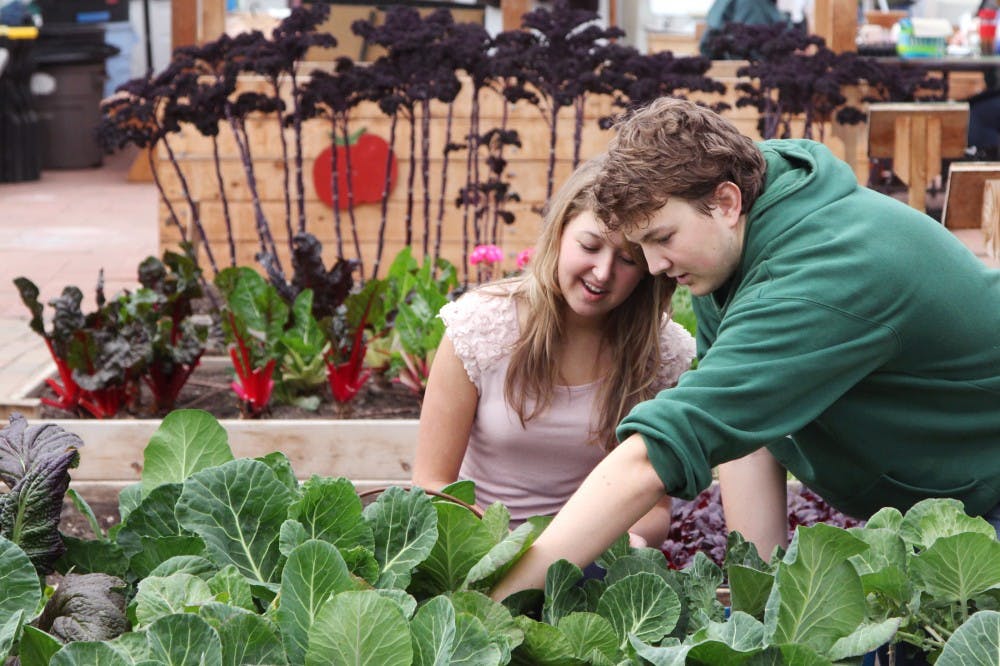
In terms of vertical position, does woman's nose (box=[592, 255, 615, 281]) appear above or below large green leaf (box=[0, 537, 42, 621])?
above

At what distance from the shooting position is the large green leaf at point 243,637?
4.25 ft

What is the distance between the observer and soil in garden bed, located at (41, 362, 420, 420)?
159 inches

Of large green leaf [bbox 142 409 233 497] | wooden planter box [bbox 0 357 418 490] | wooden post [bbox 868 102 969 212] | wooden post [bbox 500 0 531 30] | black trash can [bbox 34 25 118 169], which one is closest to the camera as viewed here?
large green leaf [bbox 142 409 233 497]

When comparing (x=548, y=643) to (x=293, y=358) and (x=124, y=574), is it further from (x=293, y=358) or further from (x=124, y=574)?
(x=293, y=358)

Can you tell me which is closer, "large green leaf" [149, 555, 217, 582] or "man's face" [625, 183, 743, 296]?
"large green leaf" [149, 555, 217, 582]

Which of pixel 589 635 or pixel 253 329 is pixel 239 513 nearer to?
A: pixel 589 635

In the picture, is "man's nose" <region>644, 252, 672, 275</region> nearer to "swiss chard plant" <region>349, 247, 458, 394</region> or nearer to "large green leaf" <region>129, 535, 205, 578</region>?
"large green leaf" <region>129, 535, 205, 578</region>

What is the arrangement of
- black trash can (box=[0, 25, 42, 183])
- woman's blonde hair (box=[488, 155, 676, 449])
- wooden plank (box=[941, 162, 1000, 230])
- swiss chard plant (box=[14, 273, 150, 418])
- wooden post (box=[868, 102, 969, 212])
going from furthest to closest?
black trash can (box=[0, 25, 42, 183]) → wooden post (box=[868, 102, 969, 212]) → swiss chard plant (box=[14, 273, 150, 418]) → wooden plank (box=[941, 162, 1000, 230]) → woman's blonde hair (box=[488, 155, 676, 449])

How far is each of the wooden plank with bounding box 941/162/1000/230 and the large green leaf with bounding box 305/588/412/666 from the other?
82.6 inches

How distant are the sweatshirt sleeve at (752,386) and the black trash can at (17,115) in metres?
10.1

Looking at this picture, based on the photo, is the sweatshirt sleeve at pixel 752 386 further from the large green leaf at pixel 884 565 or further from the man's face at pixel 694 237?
the large green leaf at pixel 884 565

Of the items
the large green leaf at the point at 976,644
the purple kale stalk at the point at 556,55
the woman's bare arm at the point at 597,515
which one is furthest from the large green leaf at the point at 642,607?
the purple kale stalk at the point at 556,55

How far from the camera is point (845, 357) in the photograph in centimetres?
177

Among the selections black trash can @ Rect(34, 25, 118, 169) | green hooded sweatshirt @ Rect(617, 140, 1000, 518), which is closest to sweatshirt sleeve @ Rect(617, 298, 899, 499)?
green hooded sweatshirt @ Rect(617, 140, 1000, 518)
